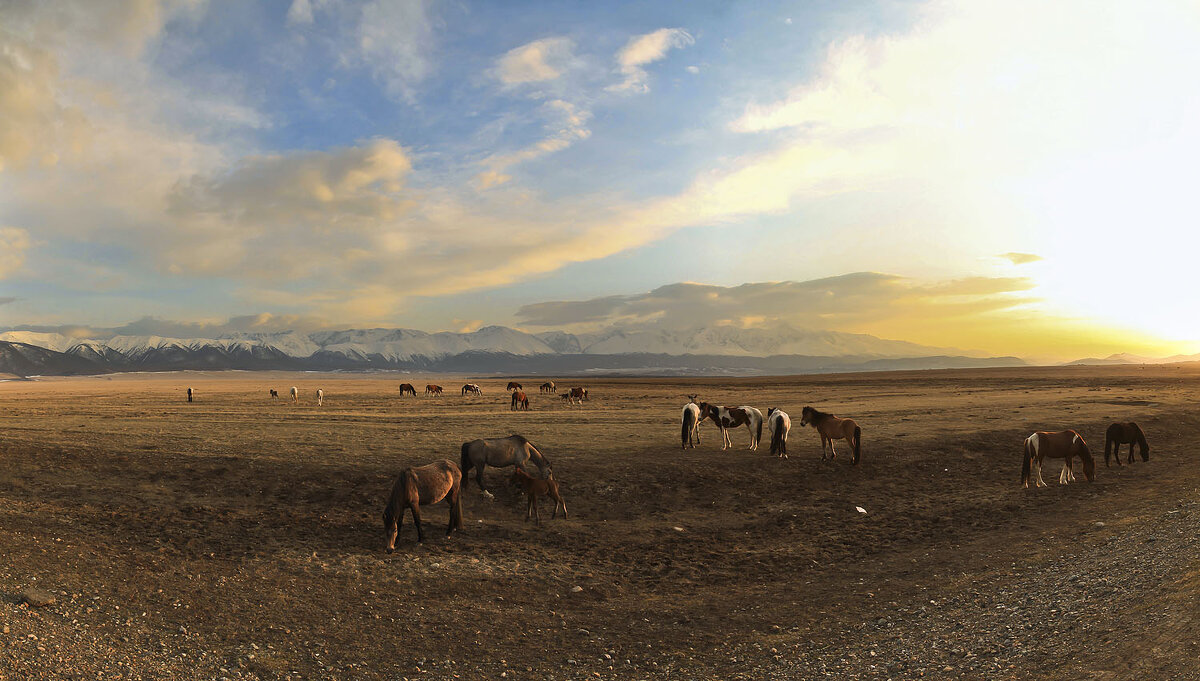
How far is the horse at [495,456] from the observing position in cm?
1686

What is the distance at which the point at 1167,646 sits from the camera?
20.5 ft

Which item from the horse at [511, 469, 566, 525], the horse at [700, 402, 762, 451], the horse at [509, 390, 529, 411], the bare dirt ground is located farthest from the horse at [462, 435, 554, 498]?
the horse at [509, 390, 529, 411]

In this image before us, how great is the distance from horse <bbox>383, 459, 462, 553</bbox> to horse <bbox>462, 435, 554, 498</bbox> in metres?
2.39

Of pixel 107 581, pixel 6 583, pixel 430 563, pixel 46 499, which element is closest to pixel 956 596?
pixel 430 563

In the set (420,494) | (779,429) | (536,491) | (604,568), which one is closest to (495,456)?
(536,491)

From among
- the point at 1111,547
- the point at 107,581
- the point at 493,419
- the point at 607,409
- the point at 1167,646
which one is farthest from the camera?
the point at 607,409

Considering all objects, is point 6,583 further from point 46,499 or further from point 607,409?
point 607,409

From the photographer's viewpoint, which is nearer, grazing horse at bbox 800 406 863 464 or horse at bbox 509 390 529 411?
grazing horse at bbox 800 406 863 464

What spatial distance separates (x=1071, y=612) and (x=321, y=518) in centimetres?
1478

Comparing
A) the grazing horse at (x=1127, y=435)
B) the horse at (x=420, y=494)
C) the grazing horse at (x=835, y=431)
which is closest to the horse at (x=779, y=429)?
the grazing horse at (x=835, y=431)

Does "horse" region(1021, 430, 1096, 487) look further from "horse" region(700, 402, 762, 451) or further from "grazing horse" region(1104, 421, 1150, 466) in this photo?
"horse" region(700, 402, 762, 451)

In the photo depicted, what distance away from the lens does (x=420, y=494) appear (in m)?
13.5

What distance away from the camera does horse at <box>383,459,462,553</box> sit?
43.0ft

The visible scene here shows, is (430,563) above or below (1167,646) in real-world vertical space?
below
